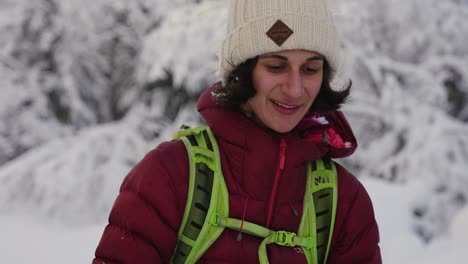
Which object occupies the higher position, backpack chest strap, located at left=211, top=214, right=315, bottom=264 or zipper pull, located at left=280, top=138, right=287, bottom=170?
zipper pull, located at left=280, top=138, right=287, bottom=170

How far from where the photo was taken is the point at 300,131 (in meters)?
1.36

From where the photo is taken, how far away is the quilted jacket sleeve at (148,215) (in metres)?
1.10

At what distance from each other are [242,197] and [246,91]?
0.87 ft

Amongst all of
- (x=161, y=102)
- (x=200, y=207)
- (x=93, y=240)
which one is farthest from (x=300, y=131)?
(x=161, y=102)

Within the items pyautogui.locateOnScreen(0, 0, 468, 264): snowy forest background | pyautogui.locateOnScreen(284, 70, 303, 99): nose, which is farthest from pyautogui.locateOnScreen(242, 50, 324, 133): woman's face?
pyautogui.locateOnScreen(0, 0, 468, 264): snowy forest background

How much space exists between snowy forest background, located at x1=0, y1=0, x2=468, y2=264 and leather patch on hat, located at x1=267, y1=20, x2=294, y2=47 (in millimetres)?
2361

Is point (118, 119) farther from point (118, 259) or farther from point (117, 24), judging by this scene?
point (118, 259)

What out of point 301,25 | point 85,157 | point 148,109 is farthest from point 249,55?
point 148,109

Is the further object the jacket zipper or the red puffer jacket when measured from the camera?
the jacket zipper

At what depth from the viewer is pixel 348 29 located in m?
4.92

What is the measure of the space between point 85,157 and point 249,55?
111 inches

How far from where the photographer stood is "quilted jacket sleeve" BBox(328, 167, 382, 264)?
133 cm

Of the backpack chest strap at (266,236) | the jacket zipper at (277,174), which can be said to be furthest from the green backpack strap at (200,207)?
the jacket zipper at (277,174)

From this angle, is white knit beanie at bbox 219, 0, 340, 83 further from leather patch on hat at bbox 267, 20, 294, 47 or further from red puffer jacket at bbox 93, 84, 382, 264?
red puffer jacket at bbox 93, 84, 382, 264
